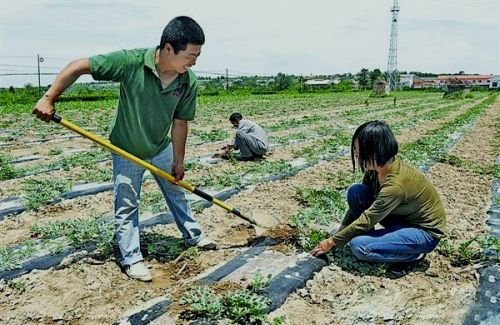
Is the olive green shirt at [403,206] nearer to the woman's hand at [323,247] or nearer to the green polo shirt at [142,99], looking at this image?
the woman's hand at [323,247]

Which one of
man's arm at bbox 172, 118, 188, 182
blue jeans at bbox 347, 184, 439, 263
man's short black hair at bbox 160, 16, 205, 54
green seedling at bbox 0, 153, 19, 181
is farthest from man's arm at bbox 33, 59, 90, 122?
green seedling at bbox 0, 153, 19, 181

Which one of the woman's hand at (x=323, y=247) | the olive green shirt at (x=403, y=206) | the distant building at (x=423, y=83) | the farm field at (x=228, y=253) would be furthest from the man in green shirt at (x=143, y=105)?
the distant building at (x=423, y=83)

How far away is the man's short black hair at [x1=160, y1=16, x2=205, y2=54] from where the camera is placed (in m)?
3.08

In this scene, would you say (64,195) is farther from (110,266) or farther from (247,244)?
(247,244)

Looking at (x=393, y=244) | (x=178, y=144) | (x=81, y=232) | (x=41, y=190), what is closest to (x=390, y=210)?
(x=393, y=244)

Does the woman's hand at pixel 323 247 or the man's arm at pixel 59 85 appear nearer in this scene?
the man's arm at pixel 59 85

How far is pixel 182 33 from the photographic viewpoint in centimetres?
307

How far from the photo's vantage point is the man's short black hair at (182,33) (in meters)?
3.08

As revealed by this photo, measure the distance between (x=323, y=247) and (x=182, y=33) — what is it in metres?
1.91

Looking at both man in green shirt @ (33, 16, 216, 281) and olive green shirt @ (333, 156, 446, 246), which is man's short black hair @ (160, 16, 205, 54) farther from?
olive green shirt @ (333, 156, 446, 246)

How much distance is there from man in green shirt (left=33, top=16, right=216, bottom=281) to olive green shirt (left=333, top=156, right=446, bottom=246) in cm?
146

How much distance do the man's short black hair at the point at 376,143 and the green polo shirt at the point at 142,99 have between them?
51.8 inches

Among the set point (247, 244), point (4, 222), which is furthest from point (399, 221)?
point (4, 222)

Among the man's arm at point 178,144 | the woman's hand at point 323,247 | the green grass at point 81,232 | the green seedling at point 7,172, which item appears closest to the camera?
the woman's hand at point 323,247
